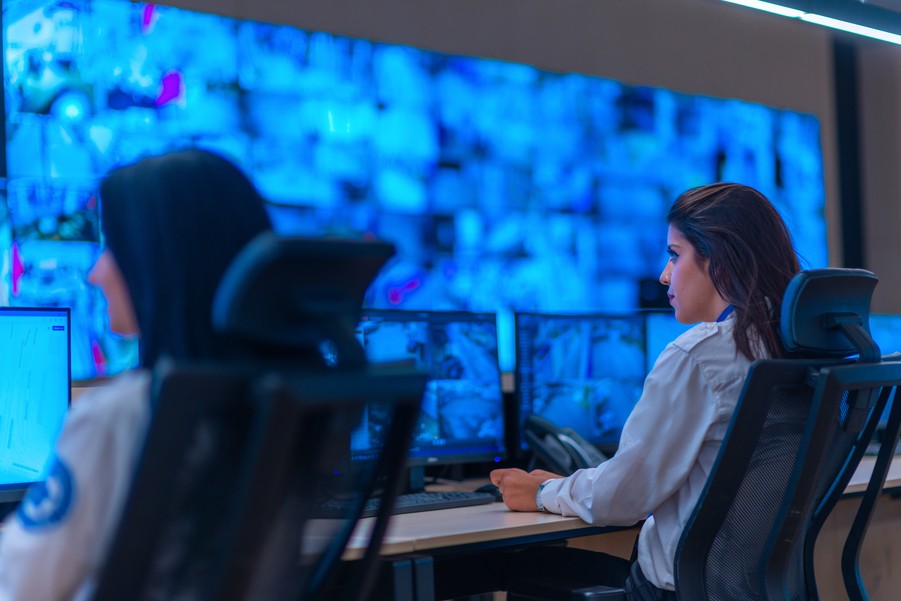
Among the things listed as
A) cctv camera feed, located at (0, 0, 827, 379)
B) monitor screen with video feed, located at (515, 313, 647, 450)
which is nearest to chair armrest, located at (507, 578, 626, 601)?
monitor screen with video feed, located at (515, 313, 647, 450)

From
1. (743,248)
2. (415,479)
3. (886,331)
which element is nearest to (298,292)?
(743,248)

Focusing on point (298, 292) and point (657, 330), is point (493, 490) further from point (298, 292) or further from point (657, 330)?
point (298, 292)

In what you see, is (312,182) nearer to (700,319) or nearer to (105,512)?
(700,319)

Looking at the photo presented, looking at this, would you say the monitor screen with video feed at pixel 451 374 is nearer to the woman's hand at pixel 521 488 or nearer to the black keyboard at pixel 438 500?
the black keyboard at pixel 438 500

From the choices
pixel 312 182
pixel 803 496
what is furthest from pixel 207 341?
pixel 312 182

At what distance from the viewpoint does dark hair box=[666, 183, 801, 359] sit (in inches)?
76.5

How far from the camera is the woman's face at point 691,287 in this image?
2.09 metres

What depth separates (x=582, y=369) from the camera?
283 centimetres

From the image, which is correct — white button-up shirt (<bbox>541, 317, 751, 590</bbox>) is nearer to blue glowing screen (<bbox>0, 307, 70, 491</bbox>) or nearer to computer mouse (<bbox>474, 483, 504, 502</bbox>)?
computer mouse (<bbox>474, 483, 504, 502</bbox>)

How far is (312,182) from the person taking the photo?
335 cm

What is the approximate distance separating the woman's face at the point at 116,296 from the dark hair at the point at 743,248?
1.20 m

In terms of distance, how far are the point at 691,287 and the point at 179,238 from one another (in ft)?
4.54

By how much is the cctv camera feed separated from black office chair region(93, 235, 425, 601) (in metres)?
2.14

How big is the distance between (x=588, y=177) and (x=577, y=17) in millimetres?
675
